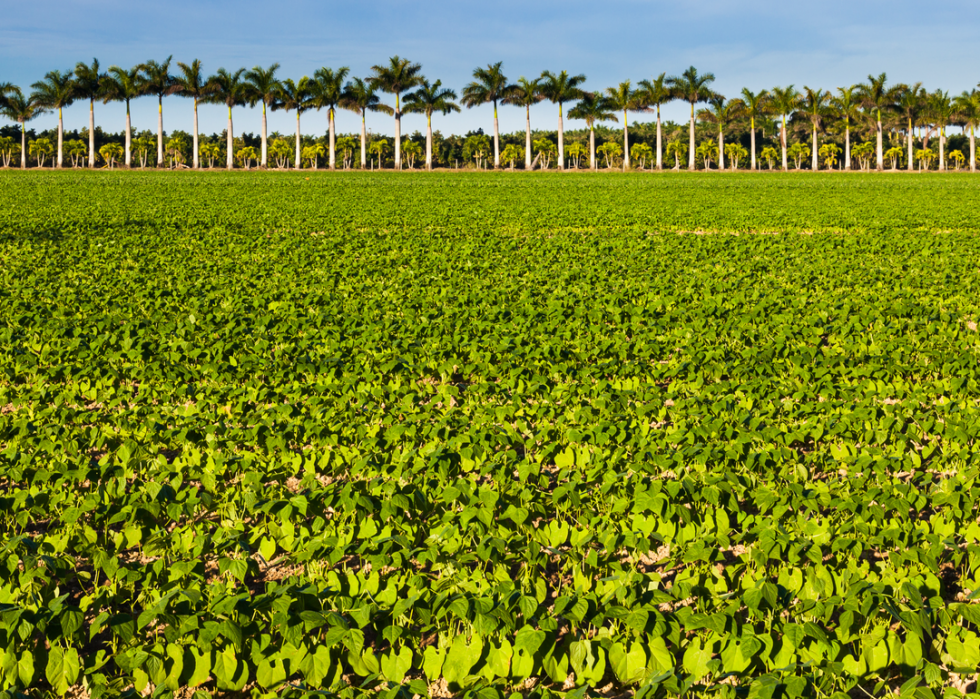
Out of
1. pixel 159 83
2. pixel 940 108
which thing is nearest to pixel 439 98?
pixel 159 83

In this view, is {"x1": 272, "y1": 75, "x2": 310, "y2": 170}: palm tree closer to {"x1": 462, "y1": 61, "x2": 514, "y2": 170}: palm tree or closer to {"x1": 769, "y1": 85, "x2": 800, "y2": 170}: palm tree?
{"x1": 462, "y1": 61, "x2": 514, "y2": 170}: palm tree

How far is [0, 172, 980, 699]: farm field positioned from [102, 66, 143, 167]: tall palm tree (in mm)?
87908

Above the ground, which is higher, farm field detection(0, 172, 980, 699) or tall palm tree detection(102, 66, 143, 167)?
tall palm tree detection(102, 66, 143, 167)

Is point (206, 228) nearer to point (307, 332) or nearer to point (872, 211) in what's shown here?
point (307, 332)

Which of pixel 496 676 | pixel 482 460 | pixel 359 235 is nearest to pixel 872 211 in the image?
pixel 359 235

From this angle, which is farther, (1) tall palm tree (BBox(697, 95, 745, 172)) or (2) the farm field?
(1) tall palm tree (BBox(697, 95, 745, 172))

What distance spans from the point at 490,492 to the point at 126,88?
326 ft

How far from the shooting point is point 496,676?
11.5 ft

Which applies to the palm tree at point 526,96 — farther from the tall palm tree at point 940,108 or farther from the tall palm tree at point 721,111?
the tall palm tree at point 940,108

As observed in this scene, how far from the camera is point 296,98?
89.2 meters

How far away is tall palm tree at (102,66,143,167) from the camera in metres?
87.2

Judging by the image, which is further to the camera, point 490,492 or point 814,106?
point 814,106

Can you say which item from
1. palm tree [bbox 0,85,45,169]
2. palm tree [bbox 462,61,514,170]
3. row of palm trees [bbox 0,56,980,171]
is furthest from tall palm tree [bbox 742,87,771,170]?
palm tree [bbox 0,85,45,169]

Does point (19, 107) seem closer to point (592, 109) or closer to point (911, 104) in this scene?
point (592, 109)
